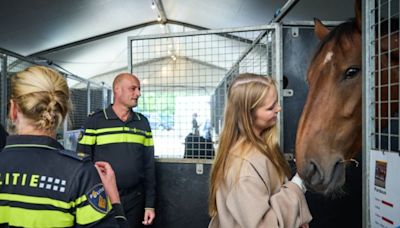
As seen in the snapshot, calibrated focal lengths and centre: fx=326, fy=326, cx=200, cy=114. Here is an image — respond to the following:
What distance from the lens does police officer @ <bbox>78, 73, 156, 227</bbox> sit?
196cm

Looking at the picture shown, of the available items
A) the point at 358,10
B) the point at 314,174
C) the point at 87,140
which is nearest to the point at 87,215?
the point at 314,174

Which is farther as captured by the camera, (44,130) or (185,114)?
(185,114)

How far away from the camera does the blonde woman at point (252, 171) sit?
3.23ft

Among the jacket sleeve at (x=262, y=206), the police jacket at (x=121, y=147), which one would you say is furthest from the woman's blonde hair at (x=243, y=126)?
the police jacket at (x=121, y=147)

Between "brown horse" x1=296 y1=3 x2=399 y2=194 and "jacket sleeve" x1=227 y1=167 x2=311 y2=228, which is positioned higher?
"brown horse" x1=296 y1=3 x2=399 y2=194

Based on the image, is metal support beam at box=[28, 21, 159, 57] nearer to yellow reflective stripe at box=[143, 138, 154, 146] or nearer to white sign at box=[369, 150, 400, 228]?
yellow reflective stripe at box=[143, 138, 154, 146]

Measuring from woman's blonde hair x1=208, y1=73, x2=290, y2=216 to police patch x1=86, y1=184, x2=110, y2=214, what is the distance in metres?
0.41

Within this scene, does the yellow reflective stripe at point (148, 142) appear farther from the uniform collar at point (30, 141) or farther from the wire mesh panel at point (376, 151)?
the wire mesh panel at point (376, 151)

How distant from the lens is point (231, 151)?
1128 mm

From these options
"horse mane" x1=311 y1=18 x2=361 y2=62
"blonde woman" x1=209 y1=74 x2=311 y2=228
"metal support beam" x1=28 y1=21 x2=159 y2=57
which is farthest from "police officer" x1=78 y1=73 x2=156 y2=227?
"metal support beam" x1=28 y1=21 x2=159 y2=57

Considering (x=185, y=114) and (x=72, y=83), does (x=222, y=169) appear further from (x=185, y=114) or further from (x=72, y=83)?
(x=72, y=83)

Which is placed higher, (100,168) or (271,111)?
(271,111)

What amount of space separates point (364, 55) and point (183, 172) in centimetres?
140

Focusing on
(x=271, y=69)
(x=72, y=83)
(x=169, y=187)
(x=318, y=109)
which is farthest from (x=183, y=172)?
(x=72, y=83)
